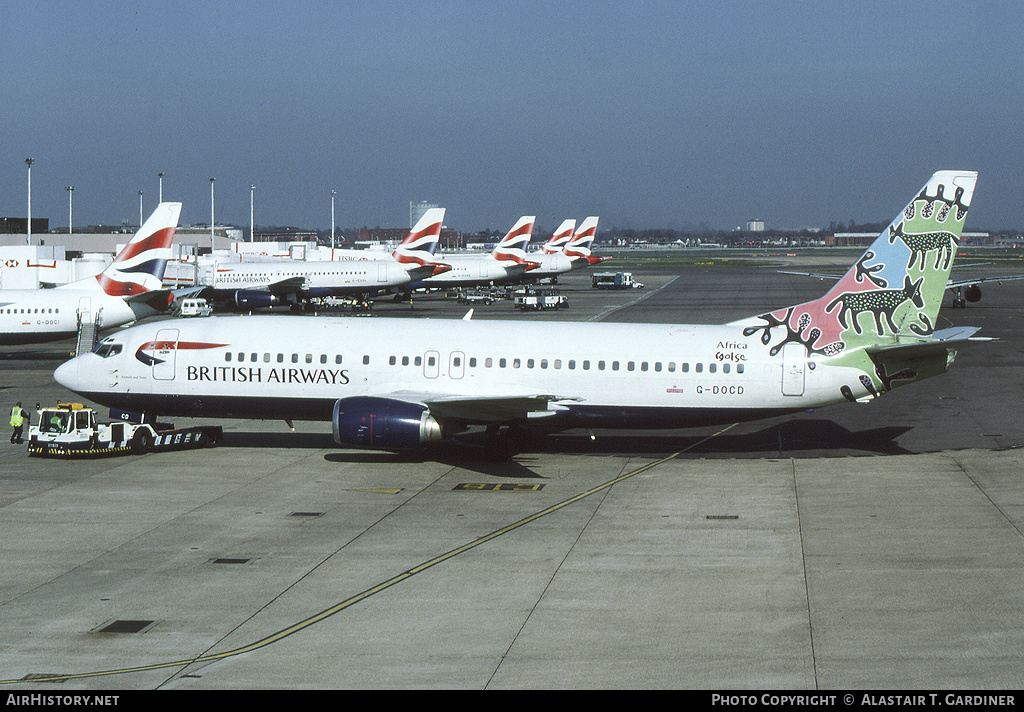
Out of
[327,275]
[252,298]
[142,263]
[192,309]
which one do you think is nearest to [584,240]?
[327,275]

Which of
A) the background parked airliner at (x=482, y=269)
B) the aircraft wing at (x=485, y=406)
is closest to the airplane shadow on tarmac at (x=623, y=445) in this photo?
the aircraft wing at (x=485, y=406)

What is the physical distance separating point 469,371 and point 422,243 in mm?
77087

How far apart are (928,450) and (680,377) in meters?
9.51

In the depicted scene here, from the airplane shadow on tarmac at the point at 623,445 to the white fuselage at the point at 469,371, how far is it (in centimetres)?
205

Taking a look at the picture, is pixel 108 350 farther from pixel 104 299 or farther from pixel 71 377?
pixel 104 299

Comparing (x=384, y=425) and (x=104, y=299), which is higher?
(x=104, y=299)

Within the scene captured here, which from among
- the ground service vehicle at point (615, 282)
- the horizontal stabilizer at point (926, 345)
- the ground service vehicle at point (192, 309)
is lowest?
the ground service vehicle at point (192, 309)

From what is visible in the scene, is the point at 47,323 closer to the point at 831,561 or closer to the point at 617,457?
the point at 617,457

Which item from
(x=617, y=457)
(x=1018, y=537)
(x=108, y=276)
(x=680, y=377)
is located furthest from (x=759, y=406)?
(x=108, y=276)

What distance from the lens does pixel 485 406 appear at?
104 feet

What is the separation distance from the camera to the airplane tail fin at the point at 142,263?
64562 millimetres

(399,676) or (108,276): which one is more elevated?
(108,276)

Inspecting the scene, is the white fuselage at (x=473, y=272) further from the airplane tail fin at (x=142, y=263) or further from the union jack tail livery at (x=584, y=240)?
the airplane tail fin at (x=142, y=263)

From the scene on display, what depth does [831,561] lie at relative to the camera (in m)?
22.8
